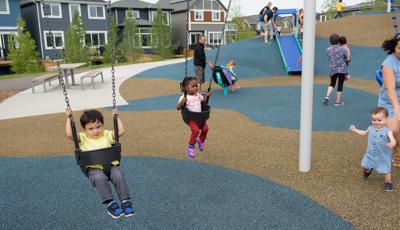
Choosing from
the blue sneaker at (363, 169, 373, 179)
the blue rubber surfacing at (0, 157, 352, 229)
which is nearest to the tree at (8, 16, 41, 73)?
the blue rubber surfacing at (0, 157, 352, 229)

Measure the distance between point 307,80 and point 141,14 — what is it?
134 ft

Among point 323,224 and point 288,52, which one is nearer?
point 323,224

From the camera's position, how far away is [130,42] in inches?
1355

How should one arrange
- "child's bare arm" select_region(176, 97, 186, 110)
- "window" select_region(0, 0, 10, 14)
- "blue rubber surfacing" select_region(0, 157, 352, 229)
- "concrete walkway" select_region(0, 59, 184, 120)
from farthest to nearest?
"window" select_region(0, 0, 10, 14)
"concrete walkway" select_region(0, 59, 184, 120)
"child's bare arm" select_region(176, 97, 186, 110)
"blue rubber surfacing" select_region(0, 157, 352, 229)

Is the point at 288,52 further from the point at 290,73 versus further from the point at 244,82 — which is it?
the point at 244,82

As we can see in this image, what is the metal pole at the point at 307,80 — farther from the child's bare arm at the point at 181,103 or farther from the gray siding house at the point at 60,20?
the gray siding house at the point at 60,20

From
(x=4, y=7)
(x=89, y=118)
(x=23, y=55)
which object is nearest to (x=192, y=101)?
(x=89, y=118)

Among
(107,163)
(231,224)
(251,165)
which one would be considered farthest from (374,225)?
(107,163)

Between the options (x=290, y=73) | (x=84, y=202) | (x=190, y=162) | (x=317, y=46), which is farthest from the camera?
(x=317, y=46)

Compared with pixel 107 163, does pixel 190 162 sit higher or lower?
lower

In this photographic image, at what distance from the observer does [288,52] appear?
17281mm

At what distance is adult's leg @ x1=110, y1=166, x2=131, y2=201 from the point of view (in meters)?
3.31

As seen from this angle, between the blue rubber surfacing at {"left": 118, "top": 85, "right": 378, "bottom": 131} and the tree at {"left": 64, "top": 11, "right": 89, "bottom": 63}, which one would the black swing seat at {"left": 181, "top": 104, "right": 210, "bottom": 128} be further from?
the tree at {"left": 64, "top": 11, "right": 89, "bottom": 63}

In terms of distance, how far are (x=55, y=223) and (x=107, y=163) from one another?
3.18 feet
